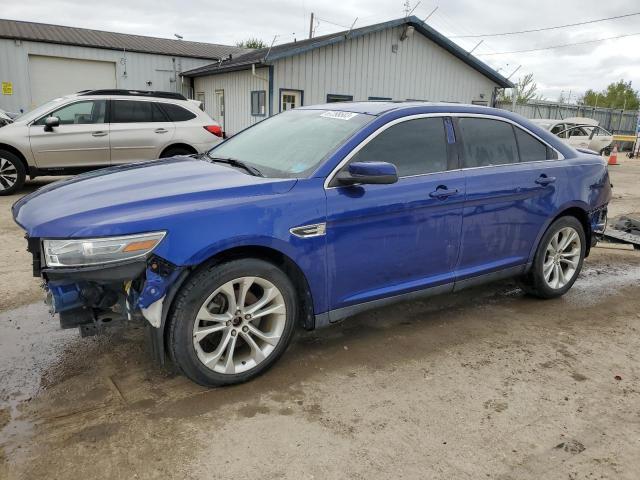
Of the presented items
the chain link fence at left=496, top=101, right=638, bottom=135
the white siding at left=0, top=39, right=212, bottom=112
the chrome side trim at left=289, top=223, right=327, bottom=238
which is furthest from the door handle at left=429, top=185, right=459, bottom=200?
A: the chain link fence at left=496, top=101, right=638, bottom=135

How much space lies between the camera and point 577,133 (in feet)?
58.7

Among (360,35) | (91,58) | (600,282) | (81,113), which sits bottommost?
(600,282)

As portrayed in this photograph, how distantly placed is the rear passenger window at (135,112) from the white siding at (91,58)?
13.2 m

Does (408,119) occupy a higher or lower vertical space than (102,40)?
lower

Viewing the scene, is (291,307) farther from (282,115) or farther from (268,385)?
(282,115)

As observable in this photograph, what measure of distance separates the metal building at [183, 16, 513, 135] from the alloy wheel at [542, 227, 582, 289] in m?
11.8

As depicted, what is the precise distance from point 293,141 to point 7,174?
7.34 metres

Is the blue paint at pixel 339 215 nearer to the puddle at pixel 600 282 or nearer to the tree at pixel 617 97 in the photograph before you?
the puddle at pixel 600 282

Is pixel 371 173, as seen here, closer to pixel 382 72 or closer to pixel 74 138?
pixel 74 138

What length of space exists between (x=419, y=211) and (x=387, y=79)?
49.3ft

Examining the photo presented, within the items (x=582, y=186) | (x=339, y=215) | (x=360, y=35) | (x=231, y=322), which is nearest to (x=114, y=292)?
(x=231, y=322)

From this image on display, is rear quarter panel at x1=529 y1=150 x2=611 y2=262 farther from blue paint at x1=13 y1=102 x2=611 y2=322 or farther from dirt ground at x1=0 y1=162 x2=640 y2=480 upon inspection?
dirt ground at x1=0 y1=162 x2=640 y2=480

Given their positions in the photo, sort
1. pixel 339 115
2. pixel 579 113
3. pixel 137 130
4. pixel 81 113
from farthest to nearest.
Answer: pixel 579 113 → pixel 137 130 → pixel 81 113 → pixel 339 115

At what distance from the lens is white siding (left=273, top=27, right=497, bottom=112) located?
51.3 feet
